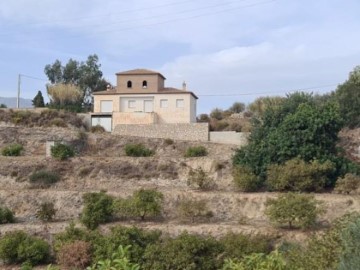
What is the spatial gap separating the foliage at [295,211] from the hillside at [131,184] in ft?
1.40

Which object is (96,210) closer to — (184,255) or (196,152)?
(184,255)

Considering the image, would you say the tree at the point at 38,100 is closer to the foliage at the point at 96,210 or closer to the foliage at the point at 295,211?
the foliage at the point at 96,210

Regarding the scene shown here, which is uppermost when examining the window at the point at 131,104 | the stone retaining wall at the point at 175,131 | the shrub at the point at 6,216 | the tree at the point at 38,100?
the tree at the point at 38,100

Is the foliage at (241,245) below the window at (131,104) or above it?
below

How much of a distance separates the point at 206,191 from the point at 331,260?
19.7 meters

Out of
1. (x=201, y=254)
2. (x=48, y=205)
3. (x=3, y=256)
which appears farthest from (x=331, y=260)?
(x=48, y=205)

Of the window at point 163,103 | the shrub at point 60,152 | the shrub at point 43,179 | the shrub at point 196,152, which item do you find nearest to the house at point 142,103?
the window at point 163,103

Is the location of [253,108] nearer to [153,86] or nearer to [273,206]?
[153,86]

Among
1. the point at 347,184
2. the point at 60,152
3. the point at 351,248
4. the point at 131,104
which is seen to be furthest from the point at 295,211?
the point at 131,104

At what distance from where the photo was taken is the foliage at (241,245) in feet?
67.8

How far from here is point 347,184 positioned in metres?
27.2

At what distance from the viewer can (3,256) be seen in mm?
22234

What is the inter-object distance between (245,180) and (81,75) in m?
Answer: 53.7

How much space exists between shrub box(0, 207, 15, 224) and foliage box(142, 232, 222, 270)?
883 centimetres
